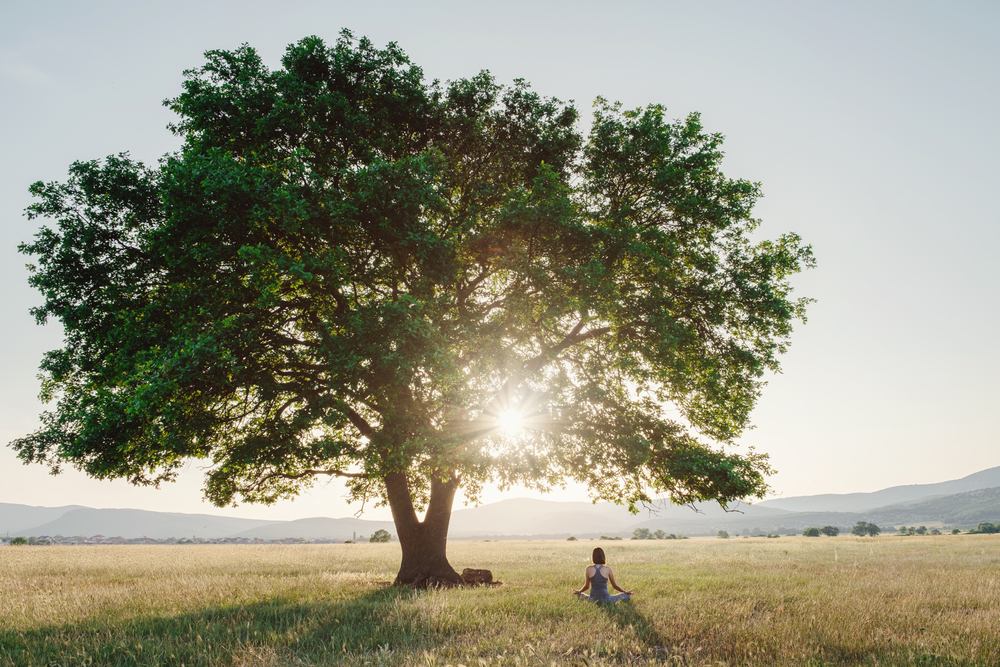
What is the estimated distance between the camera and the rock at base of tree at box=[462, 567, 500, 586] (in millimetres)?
19172

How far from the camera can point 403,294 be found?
14.5 metres

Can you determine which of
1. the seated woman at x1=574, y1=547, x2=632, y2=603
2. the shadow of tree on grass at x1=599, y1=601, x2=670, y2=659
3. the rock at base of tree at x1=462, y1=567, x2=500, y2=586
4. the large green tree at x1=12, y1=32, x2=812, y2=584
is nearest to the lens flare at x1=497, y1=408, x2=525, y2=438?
the large green tree at x1=12, y1=32, x2=812, y2=584

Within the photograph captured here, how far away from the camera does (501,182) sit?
1856cm

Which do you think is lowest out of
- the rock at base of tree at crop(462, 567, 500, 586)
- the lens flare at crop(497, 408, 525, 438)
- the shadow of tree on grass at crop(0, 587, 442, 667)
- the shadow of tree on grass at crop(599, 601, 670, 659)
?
the rock at base of tree at crop(462, 567, 500, 586)

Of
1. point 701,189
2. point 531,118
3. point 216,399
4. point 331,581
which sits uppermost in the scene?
point 531,118

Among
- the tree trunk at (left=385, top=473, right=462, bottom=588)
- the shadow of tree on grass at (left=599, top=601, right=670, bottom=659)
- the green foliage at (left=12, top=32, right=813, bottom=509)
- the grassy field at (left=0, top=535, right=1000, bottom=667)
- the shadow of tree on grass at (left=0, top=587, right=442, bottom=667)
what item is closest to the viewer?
the shadow of tree on grass at (left=0, top=587, right=442, bottom=667)

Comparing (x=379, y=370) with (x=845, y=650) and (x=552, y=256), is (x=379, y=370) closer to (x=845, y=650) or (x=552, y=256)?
(x=552, y=256)

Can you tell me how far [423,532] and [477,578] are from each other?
89.9 inches

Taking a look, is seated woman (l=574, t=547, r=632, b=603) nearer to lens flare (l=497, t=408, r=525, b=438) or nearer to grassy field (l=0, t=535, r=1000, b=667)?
grassy field (l=0, t=535, r=1000, b=667)

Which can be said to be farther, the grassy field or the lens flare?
the lens flare

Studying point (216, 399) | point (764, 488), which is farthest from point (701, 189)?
point (216, 399)

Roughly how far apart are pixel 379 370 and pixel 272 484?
8.22 m

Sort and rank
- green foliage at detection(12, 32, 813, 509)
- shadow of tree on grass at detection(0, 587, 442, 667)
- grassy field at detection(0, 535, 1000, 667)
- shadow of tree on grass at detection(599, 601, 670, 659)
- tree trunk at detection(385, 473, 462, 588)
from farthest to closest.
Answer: tree trunk at detection(385, 473, 462, 588) < green foliage at detection(12, 32, 813, 509) < shadow of tree on grass at detection(599, 601, 670, 659) < grassy field at detection(0, 535, 1000, 667) < shadow of tree on grass at detection(0, 587, 442, 667)

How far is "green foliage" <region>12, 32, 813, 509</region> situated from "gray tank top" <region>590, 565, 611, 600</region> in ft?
9.71
